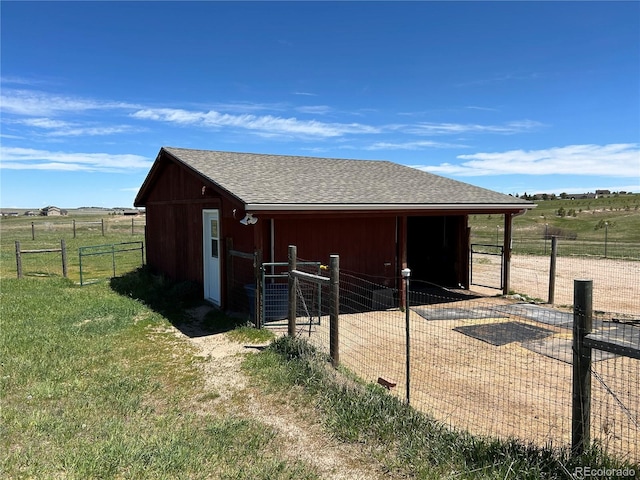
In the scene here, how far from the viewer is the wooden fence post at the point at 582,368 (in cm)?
321

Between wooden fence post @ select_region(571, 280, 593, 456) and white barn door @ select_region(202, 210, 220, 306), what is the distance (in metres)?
7.85

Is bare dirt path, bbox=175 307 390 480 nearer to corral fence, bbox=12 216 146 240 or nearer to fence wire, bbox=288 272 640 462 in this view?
fence wire, bbox=288 272 640 462

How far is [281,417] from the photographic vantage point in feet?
14.9

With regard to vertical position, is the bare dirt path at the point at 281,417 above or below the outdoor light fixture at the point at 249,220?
below

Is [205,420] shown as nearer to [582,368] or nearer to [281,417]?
[281,417]

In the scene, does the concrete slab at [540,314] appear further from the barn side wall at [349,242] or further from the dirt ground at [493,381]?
the barn side wall at [349,242]

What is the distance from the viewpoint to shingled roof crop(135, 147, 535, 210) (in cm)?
893

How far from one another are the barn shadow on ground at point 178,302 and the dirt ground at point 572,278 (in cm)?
764

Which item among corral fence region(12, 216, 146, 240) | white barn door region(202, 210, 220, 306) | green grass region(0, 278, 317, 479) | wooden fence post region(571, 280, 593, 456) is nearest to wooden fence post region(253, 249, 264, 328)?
green grass region(0, 278, 317, 479)

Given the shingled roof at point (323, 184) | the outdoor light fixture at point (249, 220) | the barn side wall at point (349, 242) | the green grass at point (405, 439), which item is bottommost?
the green grass at point (405, 439)

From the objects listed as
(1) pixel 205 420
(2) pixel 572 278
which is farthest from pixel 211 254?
(2) pixel 572 278

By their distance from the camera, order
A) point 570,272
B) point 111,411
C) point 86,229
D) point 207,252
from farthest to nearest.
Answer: point 86,229
point 570,272
point 207,252
point 111,411

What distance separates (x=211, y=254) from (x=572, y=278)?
458 inches

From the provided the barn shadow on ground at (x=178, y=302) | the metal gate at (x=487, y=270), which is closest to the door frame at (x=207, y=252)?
the barn shadow on ground at (x=178, y=302)
